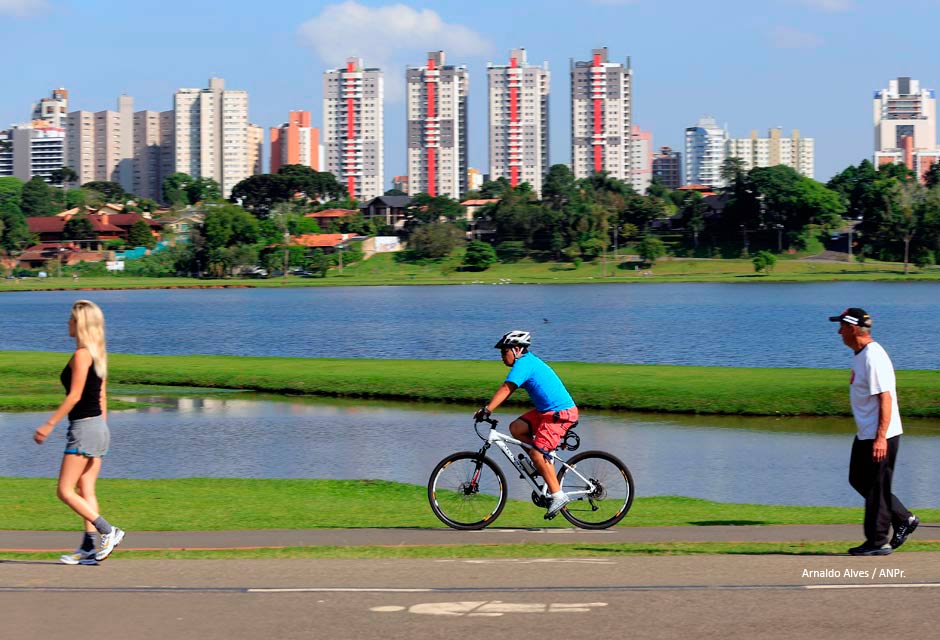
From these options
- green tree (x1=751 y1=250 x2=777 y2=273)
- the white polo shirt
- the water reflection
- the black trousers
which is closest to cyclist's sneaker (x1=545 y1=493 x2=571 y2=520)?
the black trousers

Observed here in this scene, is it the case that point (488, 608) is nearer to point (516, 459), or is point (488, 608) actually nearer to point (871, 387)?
point (871, 387)

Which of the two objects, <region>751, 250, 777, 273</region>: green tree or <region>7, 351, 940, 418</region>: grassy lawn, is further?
<region>751, 250, 777, 273</region>: green tree

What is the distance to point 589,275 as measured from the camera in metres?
190

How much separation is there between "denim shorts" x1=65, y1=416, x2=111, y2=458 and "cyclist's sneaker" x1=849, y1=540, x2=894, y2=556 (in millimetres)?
7470

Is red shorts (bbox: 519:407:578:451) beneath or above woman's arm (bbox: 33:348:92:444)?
beneath

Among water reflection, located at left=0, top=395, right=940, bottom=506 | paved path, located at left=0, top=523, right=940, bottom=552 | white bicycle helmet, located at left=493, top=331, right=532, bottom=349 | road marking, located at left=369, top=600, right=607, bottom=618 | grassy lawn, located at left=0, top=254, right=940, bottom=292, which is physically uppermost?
grassy lawn, located at left=0, top=254, right=940, bottom=292

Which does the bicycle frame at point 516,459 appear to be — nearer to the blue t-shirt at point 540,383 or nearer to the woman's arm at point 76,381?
the blue t-shirt at point 540,383

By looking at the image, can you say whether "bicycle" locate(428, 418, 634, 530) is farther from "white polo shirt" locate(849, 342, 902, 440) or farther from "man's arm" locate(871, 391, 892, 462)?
"man's arm" locate(871, 391, 892, 462)

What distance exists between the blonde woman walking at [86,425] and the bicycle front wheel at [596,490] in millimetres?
5244

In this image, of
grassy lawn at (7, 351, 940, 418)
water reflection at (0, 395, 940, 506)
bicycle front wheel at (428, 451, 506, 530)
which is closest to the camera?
bicycle front wheel at (428, 451, 506, 530)

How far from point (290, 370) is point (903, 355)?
3161 cm

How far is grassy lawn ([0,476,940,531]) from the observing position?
15578 millimetres

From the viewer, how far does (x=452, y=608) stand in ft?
32.1

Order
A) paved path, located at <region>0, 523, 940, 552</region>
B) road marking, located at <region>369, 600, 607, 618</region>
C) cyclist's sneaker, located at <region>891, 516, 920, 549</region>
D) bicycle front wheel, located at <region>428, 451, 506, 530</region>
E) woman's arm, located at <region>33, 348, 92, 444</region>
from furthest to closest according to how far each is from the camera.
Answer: bicycle front wheel, located at <region>428, 451, 506, 530</region> < paved path, located at <region>0, 523, 940, 552</region> < cyclist's sneaker, located at <region>891, 516, 920, 549</region> < woman's arm, located at <region>33, 348, 92, 444</region> < road marking, located at <region>369, 600, 607, 618</region>
